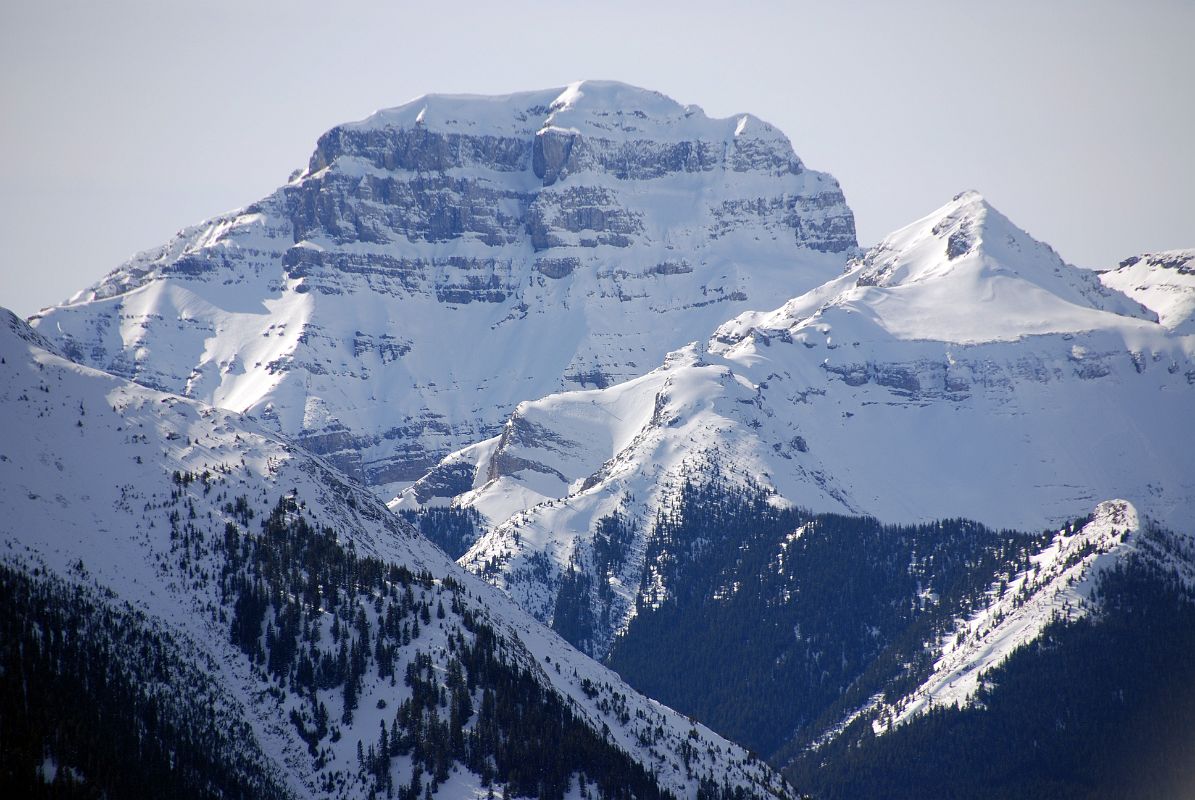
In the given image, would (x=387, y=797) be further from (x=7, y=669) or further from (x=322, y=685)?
(x=7, y=669)

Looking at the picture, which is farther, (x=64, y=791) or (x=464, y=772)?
(x=464, y=772)

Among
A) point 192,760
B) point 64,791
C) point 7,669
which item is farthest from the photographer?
point 192,760

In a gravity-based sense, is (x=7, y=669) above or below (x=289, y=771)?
above

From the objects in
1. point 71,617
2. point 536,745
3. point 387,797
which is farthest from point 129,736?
point 536,745

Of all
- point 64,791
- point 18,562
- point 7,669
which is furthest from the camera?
point 18,562

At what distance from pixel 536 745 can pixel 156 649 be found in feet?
140

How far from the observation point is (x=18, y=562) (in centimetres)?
18825

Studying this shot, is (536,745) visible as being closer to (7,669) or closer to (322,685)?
(322,685)

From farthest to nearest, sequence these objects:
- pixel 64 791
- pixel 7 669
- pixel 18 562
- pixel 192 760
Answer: pixel 18 562
pixel 192 760
pixel 7 669
pixel 64 791

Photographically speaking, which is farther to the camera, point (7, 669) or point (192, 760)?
point (192, 760)

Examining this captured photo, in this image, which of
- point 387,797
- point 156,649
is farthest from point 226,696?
Result: point 387,797

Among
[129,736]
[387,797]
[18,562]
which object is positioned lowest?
[387,797]

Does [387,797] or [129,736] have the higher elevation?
[129,736]

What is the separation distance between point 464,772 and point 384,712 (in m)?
11.8
